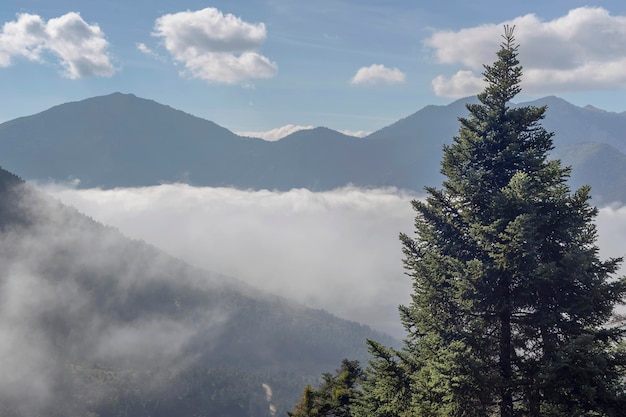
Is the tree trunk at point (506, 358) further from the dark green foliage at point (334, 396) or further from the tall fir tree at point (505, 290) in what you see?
the dark green foliage at point (334, 396)

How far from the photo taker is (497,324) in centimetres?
2453

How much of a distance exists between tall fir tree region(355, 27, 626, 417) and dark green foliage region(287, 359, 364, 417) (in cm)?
1277

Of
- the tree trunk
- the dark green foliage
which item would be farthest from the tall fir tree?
the dark green foliage

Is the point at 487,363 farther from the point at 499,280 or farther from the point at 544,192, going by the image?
the point at 544,192

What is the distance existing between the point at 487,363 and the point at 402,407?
5.37 meters

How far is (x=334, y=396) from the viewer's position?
40.2 meters

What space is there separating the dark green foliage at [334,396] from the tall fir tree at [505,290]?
41.9 feet

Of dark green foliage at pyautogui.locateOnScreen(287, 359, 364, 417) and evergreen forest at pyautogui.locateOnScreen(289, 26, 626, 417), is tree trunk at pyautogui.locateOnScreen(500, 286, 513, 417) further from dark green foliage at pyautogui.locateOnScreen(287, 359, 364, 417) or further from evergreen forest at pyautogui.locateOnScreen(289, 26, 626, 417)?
dark green foliage at pyautogui.locateOnScreen(287, 359, 364, 417)

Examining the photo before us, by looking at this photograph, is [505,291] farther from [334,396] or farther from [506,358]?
[334,396]

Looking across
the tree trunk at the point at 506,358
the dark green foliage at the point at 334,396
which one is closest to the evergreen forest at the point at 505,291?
the tree trunk at the point at 506,358

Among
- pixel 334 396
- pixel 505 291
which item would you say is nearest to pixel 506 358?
pixel 505 291

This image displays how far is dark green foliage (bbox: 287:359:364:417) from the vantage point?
39566 millimetres

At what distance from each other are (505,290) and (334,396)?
21464mm

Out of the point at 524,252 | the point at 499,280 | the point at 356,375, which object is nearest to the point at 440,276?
the point at 499,280
